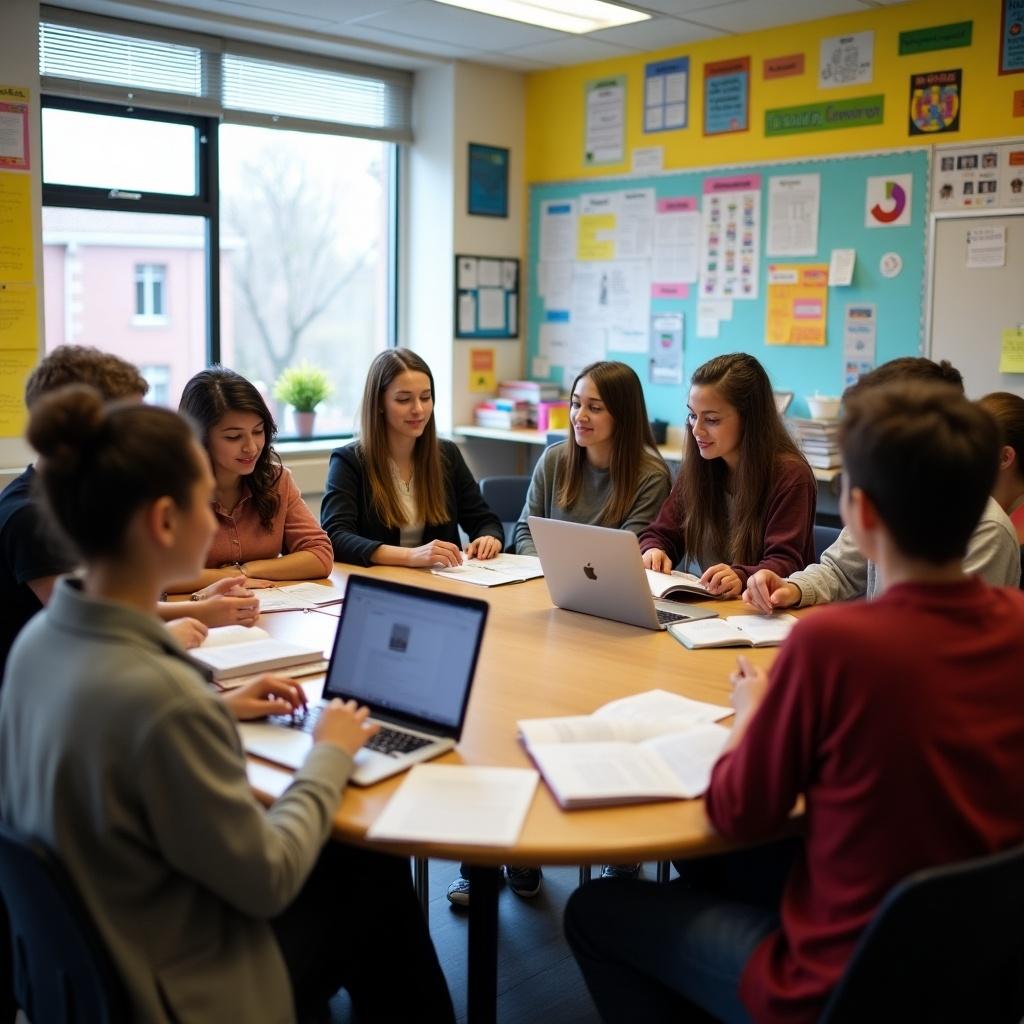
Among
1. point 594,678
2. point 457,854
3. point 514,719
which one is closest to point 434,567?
point 594,678

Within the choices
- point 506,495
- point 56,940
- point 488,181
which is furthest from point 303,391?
point 56,940

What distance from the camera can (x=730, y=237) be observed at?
490 cm

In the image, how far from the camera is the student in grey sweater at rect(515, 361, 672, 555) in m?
3.32

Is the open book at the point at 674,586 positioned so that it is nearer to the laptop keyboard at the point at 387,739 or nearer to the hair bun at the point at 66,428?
the laptop keyboard at the point at 387,739

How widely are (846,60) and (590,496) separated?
221 cm

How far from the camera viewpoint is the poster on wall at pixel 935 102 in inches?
165

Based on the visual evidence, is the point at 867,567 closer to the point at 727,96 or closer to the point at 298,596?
the point at 298,596

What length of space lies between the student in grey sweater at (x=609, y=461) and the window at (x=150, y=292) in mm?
2579

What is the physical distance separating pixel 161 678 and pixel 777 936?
817mm

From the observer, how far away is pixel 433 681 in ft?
5.68

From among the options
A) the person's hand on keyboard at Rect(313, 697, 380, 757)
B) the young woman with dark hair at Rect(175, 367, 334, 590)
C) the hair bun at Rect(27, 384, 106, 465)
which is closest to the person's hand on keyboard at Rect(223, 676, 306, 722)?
the person's hand on keyboard at Rect(313, 697, 380, 757)

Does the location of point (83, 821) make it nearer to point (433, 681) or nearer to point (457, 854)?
point (457, 854)

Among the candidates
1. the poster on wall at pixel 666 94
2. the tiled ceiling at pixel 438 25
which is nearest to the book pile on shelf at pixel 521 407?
the poster on wall at pixel 666 94

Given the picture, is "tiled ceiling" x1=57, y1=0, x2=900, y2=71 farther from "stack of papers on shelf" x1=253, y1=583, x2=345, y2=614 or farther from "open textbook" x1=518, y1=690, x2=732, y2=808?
"open textbook" x1=518, y1=690, x2=732, y2=808
